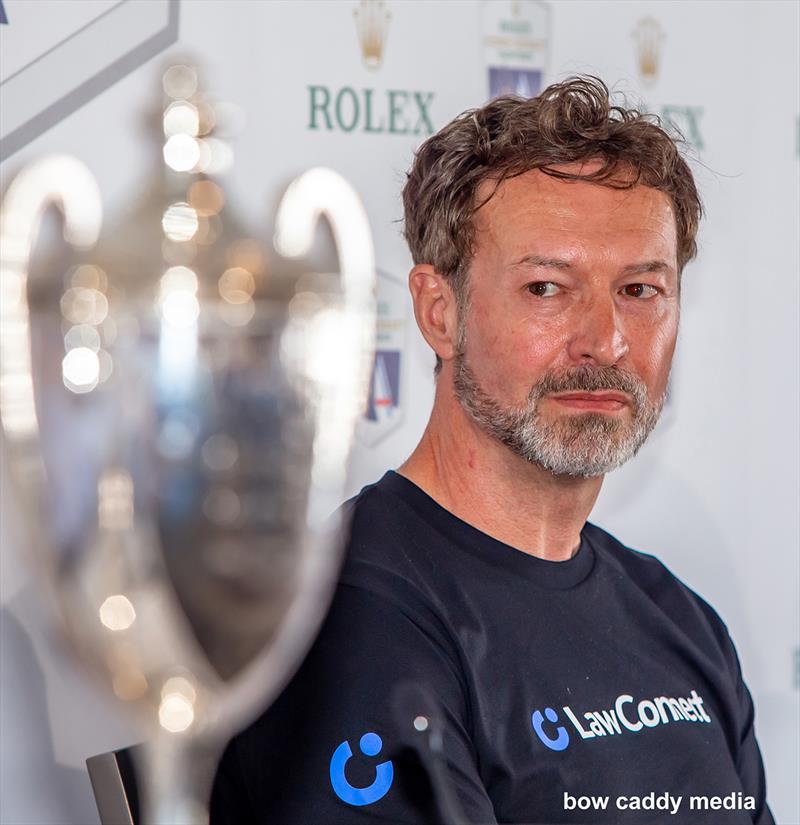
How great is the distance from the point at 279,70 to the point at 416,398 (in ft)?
1.34

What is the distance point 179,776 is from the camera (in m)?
0.54

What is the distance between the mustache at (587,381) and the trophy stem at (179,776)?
625 mm

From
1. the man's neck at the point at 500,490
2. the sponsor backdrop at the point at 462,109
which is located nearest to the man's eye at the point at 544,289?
Result: the man's neck at the point at 500,490

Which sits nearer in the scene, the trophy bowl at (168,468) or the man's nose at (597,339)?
the trophy bowl at (168,468)

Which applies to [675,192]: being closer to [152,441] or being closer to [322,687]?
[322,687]

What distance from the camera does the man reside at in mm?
952

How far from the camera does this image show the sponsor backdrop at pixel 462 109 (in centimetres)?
122

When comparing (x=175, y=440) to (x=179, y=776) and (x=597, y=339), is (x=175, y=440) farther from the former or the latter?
(x=597, y=339)

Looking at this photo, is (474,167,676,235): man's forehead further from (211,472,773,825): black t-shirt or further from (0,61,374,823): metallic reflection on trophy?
(0,61,374,823): metallic reflection on trophy

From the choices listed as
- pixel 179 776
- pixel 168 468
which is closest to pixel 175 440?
pixel 168 468

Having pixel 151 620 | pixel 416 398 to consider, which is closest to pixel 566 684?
pixel 416 398

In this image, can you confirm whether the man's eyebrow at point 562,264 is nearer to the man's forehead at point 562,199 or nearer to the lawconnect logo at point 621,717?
the man's forehead at point 562,199

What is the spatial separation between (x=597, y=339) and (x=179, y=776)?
2.17ft

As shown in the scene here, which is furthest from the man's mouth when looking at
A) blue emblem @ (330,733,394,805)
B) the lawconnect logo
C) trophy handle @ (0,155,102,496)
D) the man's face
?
trophy handle @ (0,155,102,496)
